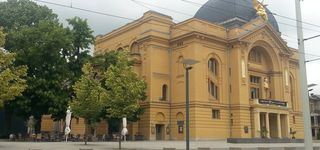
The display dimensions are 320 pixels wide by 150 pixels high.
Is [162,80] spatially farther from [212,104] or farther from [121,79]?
[121,79]

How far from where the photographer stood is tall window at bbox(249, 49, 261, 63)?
190 ft

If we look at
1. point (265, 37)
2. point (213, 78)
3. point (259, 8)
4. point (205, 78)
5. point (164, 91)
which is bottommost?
point (164, 91)

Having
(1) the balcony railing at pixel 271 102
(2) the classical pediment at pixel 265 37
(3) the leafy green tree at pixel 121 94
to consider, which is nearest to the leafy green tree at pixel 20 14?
(3) the leafy green tree at pixel 121 94

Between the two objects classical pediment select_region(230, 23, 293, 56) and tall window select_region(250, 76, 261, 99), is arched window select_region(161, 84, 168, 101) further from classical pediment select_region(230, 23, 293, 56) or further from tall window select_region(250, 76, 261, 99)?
tall window select_region(250, 76, 261, 99)

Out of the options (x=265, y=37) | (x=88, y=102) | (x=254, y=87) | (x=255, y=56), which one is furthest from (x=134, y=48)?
(x=88, y=102)

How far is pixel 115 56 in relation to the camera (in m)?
48.6

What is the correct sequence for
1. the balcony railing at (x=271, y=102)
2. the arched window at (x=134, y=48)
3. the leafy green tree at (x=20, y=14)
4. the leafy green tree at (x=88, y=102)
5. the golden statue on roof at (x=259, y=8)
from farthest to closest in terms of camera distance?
the arched window at (x=134, y=48)
the balcony railing at (x=271, y=102)
the leafy green tree at (x=20, y=14)
the golden statue on roof at (x=259, y=8)
the leafy green tree at (x=88, y=102)

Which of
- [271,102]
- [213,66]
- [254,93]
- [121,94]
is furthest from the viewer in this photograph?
[254,93]

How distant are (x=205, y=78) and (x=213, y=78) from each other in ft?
7.32

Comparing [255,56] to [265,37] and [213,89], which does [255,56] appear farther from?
[213,89]

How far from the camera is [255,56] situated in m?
58.5

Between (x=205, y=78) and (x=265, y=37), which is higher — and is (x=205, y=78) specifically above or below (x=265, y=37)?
below

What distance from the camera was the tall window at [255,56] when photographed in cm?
5778

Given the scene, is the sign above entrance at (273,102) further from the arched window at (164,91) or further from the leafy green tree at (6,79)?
the leafy green tree at (6,79)
